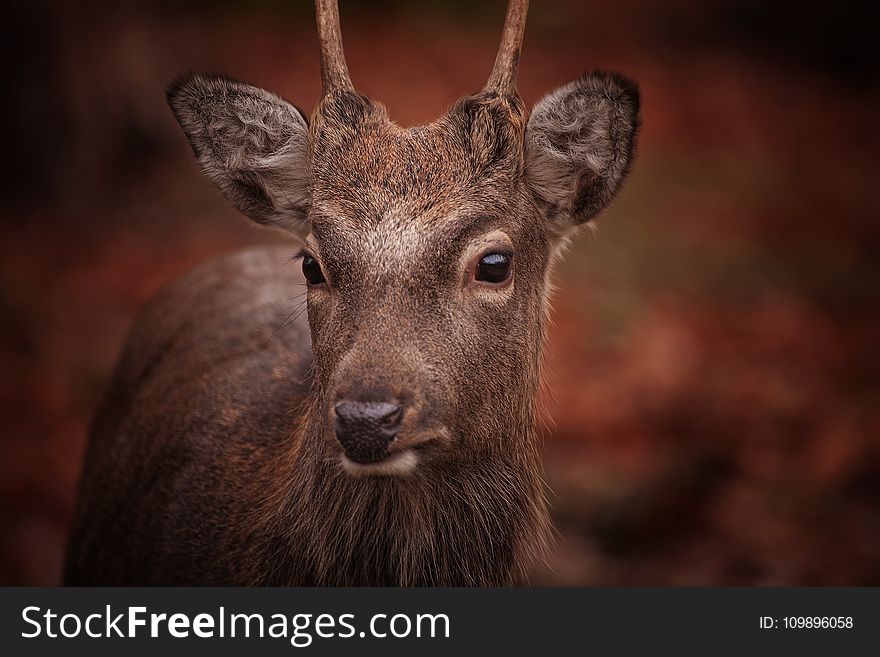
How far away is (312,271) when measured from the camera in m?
4.31

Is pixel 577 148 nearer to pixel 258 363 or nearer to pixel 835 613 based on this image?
pixel 258 363

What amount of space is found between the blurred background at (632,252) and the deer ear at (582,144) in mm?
1204

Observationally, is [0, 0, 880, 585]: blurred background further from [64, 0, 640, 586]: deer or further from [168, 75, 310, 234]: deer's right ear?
[168, 75, 310, 234]: deer's right ear

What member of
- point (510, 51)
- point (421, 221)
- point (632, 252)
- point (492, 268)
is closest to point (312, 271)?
point (421, 221)

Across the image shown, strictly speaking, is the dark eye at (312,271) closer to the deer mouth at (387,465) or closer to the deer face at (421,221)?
the deer face at (421,221)

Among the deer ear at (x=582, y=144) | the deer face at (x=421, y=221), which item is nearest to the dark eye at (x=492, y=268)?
the deer face at (x=421, y=221)

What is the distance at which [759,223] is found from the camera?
13242mm

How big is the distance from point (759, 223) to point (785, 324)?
8.69 feet

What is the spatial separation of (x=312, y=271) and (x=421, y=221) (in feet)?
1.92

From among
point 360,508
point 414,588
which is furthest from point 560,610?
point 360,508

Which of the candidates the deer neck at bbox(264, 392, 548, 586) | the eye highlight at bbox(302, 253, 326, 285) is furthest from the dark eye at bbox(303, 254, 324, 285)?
the deer neck at bbox(264, 392, 548, 586)

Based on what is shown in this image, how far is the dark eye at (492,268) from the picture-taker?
13.7 ft

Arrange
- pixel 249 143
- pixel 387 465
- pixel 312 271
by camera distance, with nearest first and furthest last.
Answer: pixel 387 465
pixel 312 271
pixel 249 143

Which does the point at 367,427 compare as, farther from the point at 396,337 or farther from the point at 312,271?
the point at 312,271
